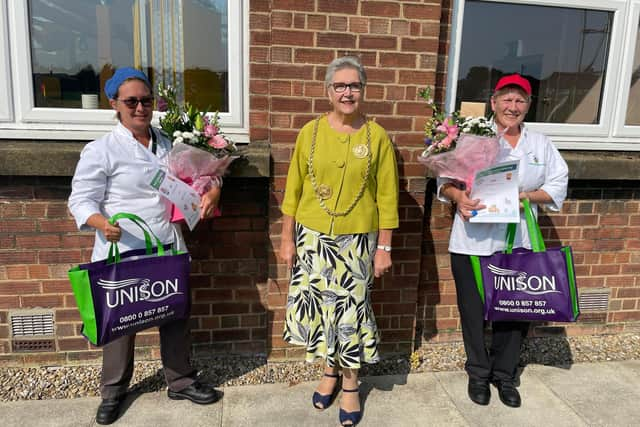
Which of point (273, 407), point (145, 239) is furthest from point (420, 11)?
point (273, 407)

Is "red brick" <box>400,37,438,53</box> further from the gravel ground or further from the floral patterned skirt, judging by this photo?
the gravel ground

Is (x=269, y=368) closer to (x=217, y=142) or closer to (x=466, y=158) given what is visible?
(x=217, y=142)

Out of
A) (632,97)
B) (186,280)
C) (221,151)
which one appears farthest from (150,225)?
(632,97)

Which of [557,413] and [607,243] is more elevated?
[607,243]

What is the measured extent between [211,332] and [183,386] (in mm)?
545

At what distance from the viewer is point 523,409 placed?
2.98 m

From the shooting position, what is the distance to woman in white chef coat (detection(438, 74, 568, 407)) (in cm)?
279

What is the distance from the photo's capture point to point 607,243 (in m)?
3.87

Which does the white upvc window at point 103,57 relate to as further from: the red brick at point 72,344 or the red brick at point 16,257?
the red brick at point 72,344

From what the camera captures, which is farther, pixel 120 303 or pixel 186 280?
pixel 186 280

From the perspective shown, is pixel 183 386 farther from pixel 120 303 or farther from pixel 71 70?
pixel 71 70

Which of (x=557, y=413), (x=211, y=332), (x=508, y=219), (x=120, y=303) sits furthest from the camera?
(x=211, y=332)

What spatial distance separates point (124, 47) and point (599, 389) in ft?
12.8

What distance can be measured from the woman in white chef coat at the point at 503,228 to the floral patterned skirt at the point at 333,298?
1.96 feet
